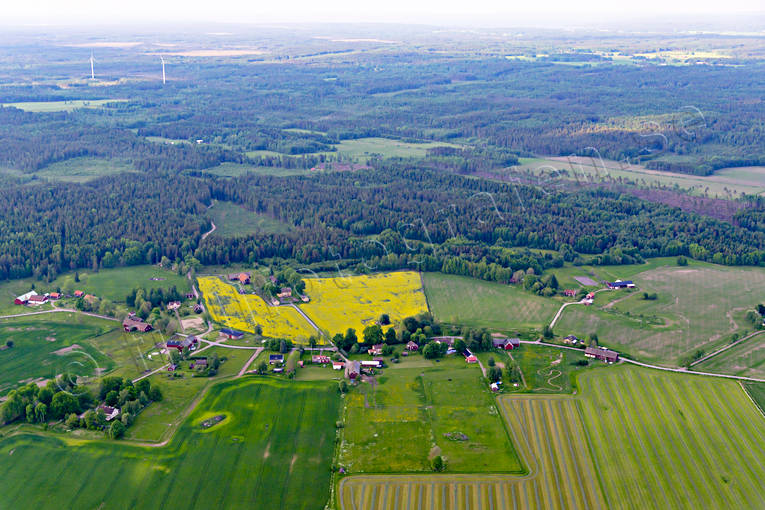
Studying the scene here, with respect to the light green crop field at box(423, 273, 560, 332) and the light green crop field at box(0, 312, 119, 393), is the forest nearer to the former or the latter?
the light green crop field at box(423, 273, 560, 332)

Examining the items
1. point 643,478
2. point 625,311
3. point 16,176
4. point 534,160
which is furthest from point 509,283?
point 16,176

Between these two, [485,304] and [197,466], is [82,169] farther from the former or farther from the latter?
[197,466]

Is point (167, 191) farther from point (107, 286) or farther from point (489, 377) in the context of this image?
point (489, 377)

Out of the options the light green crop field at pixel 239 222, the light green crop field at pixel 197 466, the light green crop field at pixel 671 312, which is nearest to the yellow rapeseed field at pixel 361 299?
the light green crop field at pixel 671 312

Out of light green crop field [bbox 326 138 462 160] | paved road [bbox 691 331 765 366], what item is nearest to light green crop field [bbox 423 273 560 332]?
paved road [bbox 691 331 765 366]

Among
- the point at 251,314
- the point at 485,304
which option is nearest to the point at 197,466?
the point at 251,314

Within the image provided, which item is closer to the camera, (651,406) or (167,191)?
(651,406)
